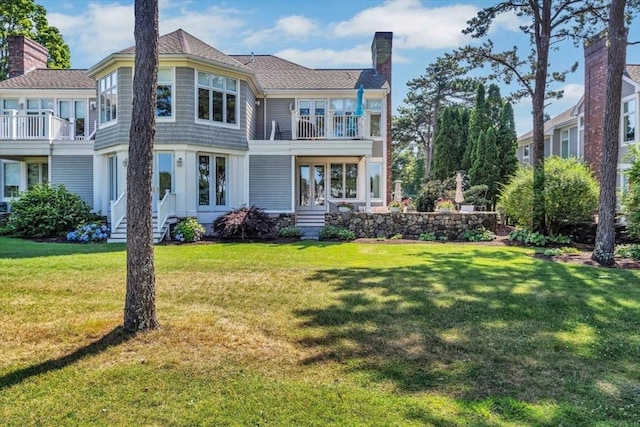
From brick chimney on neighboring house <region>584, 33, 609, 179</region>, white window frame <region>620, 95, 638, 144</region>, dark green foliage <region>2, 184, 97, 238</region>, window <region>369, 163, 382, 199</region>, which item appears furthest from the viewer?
brick chimney on neighboring house <region>584, 33, 609, 179</region>

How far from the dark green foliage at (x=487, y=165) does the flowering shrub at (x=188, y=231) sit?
16.2 m

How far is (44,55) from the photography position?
23.4 metres

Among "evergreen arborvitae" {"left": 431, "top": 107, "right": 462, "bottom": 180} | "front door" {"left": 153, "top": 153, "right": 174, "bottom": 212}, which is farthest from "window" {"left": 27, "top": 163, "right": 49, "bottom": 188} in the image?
"evergreen arborvitae" {"left": 431, "top": 107, "right": 462, "bottom": 180}

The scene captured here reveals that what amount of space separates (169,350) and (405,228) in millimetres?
12406

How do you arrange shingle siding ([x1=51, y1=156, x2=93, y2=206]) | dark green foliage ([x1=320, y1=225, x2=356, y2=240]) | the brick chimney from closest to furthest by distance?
1. dark green foliage ([x1=320, y1=225, x2=356, y2=240])
2. shingle siding ([x1=51, y1=156, x2=93, y2=206])
3. the brick chimney

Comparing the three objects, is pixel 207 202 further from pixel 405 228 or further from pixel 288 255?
pixel 405 228

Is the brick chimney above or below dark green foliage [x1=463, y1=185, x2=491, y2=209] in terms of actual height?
above

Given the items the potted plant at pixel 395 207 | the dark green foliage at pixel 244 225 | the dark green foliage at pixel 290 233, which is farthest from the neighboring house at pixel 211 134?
the dark green foliage at pixel 290 233

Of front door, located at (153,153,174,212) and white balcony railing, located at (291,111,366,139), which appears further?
white balcony railing, located at (291,111,366,139)

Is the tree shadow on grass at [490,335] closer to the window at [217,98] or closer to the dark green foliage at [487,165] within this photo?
the window at [217,98]

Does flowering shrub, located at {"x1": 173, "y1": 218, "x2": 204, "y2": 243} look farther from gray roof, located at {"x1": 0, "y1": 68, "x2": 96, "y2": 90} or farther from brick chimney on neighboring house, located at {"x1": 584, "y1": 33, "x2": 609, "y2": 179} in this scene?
brick chimney on neighboring house, located at {"x1": 584, "y1": 33, "x2": 609, "y2": 179}

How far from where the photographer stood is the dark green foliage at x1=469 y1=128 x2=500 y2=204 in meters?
23.3

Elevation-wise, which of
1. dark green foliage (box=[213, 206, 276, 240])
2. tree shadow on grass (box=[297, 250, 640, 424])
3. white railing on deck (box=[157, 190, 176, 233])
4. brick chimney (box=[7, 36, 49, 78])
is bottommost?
tree shadow on grass (box=[297, 250, 640, 424])

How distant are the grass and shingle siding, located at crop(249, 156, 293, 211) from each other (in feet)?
27.5
